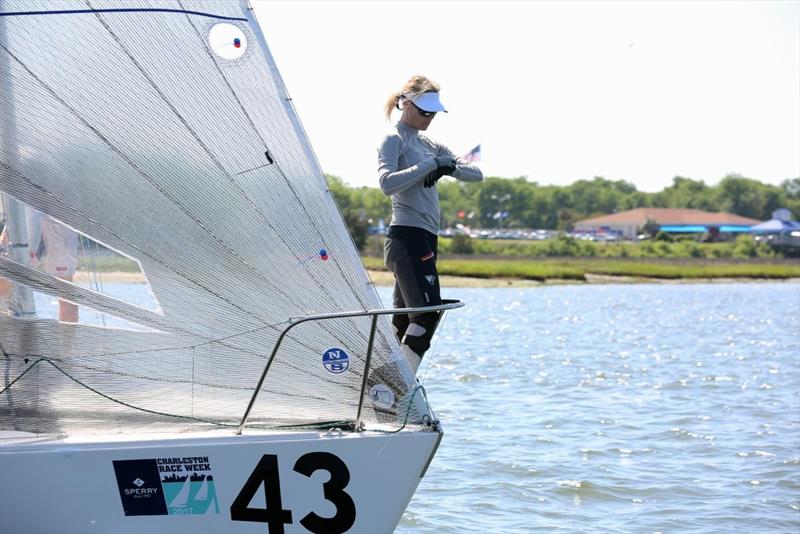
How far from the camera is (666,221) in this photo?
124 meters

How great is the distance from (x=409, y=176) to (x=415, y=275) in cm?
48

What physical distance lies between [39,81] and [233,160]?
0.94 metres

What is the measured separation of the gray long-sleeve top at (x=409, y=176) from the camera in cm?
540

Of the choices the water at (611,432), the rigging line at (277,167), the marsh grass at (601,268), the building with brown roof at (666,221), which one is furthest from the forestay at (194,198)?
the building with brown roof at (666,221)

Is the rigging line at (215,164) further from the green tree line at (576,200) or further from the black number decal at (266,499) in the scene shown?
the green tree line at (576,200)

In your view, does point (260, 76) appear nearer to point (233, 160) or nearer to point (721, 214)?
point (233, 160)

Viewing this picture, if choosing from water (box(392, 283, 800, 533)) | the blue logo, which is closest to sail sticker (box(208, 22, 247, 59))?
the blue logo

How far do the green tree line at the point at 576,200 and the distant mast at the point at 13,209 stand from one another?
388 feet

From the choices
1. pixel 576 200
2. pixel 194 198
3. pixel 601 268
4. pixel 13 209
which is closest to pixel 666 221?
pixel 576 200

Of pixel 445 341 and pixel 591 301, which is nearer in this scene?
pixel 445 341

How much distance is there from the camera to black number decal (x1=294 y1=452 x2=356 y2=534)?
4789 millimetres

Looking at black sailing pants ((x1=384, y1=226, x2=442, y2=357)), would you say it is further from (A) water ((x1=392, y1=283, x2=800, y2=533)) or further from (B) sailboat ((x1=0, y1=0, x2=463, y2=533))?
(A) water ((x1=392, y1=283, x2=800, y2=533))

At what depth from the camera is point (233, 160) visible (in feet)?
17.0

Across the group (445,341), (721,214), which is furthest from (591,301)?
(721,214)
